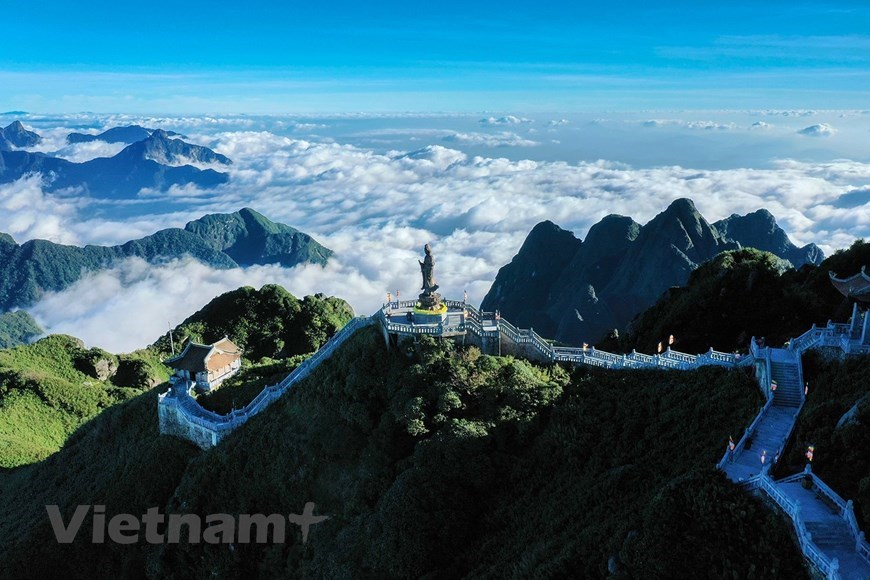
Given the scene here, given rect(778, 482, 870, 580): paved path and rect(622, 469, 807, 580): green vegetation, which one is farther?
rect(622, 469, 807, 580): green vegetation

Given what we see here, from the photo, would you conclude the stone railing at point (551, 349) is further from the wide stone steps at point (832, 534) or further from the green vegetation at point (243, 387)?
the wide stone steps at point (832, 534)

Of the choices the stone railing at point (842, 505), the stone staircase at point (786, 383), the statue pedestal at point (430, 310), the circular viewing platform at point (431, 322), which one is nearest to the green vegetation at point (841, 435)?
the stone railing at point (842, 505)

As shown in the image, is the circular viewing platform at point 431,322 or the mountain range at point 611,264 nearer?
the circular viewing platform at point 431,322

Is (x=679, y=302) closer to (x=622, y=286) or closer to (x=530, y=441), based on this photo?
(x=530, y=441)

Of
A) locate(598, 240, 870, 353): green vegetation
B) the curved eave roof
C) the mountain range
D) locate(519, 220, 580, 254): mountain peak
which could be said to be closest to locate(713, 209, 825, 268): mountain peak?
the mountain range

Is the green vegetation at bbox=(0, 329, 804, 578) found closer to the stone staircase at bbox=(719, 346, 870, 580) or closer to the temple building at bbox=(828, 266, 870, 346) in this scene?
the stone staircase at bbox=(719, 346, 870, 580)

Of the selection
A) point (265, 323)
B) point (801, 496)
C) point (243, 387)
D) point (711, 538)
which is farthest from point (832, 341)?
point (265, 323)
